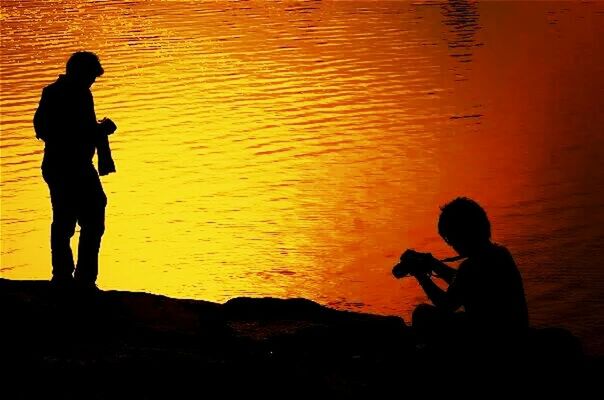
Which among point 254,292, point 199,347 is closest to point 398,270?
point 199,347

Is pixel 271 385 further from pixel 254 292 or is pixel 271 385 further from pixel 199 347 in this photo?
pixel 254 292

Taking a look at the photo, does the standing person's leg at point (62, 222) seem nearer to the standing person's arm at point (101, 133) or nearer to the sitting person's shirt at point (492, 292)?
the standing person's arm at point (101, 133)

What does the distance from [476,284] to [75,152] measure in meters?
4.29

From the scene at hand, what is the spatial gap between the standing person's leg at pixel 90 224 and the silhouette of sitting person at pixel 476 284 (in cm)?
357

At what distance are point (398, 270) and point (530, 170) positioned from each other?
59.6 feet

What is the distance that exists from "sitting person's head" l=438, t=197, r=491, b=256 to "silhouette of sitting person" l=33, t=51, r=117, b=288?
3985 millimetres

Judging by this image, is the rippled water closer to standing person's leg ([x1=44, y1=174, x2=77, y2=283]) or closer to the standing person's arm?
standing person's leg ([x1=44, y1=174, x2=77, y2=283])

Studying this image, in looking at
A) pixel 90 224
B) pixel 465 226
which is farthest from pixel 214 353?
pixel 465 226

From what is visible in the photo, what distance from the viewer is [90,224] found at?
33.3 ft

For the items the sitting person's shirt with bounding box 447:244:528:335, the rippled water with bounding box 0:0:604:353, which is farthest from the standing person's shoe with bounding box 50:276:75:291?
the rippled water with bounding box 0:0:604:353

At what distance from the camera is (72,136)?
32.8ft

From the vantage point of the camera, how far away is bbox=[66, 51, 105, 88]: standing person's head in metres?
9.66

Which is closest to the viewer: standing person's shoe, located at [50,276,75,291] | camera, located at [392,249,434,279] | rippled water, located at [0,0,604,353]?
camera, located at [392,249,434,279]

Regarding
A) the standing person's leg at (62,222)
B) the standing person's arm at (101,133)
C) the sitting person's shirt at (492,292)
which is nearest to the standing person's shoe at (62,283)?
A: the standing person's leg at (62,222)
